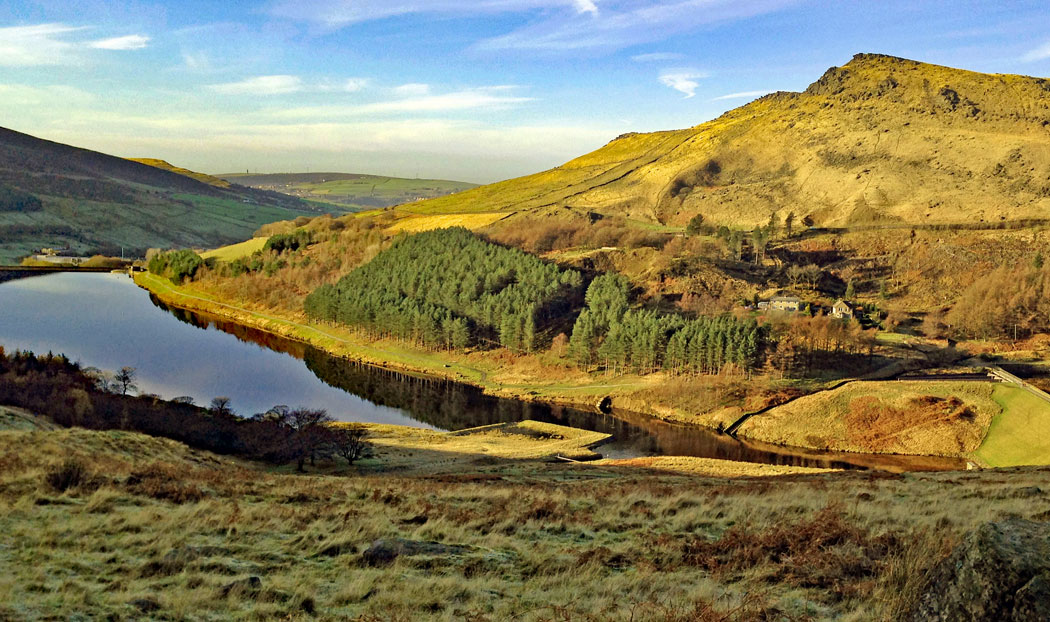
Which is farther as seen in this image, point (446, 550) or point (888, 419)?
point (888, 419)

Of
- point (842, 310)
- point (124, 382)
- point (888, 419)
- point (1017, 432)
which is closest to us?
point (1017, 432)

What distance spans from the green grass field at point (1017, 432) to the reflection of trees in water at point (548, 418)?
3.84 meters

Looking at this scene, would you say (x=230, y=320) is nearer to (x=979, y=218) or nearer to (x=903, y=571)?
(x=903, y=571)

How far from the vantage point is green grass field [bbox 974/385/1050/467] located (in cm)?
7006

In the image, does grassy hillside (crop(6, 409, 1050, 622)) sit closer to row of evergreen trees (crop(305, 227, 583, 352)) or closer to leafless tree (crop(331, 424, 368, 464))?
leafless tree (crop(331, 424, 368, 464))

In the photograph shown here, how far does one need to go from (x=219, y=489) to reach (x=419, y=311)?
105418mm

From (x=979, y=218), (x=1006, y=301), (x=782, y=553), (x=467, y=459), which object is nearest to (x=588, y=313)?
(x=467, y=459)

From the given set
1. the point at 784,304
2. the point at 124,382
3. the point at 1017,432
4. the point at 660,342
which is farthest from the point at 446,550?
the point at 784,304

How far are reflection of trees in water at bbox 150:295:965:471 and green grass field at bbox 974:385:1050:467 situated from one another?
3.84 meters

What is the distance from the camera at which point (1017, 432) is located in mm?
75000

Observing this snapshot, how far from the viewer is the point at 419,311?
129875mm

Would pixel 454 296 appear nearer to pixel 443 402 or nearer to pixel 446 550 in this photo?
pixel 443 402

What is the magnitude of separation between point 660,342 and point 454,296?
48722 mm

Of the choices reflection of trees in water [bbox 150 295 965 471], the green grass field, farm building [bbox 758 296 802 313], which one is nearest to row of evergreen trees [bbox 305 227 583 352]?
Result: reflection of trees in water [bbox 150 295 965 471]
